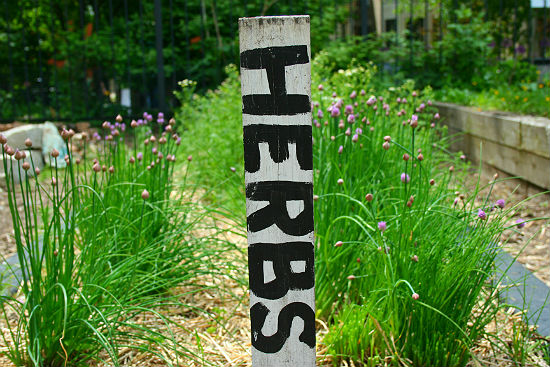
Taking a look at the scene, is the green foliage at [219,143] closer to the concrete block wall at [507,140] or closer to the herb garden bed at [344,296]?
the herb garden bed at [344,296]

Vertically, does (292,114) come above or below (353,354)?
above

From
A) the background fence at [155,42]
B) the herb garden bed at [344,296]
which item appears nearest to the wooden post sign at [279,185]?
the herb garden bed at [344,296]

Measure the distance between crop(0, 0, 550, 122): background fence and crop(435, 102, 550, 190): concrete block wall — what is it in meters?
1.70

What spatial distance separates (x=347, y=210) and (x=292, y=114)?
108 cm

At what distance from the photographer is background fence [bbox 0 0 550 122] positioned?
7.82m

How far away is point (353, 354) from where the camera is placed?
2082 millimetres

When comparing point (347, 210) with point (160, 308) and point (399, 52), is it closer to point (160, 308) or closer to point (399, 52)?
point (160, 308)

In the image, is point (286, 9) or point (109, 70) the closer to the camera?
point (286, 9)

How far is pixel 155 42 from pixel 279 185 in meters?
7.60

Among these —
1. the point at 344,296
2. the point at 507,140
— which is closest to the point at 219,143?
the point at 507,140

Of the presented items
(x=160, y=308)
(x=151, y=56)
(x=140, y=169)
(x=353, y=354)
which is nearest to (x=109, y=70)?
(x=151, y=56)

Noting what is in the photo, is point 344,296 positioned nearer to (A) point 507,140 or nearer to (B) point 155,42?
(A) point 507,140

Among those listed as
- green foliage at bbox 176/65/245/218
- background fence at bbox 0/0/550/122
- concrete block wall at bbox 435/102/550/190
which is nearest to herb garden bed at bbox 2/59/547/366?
green foliage at bbox 176/65/245/218

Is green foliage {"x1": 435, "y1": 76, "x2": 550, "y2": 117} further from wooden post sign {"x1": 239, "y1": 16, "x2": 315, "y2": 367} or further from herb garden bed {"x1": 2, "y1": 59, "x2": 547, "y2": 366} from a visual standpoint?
wooden post sign {"x1": 239, "y1": 16, "x2": 315, "y2": 367}
